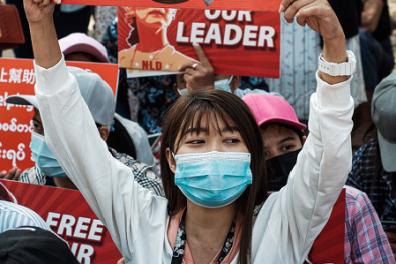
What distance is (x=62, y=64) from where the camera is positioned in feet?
6.45

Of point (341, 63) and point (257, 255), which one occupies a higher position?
point (341, 63)

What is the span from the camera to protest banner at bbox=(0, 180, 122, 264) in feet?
8.31

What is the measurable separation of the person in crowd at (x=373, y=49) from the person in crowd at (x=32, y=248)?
3845mm

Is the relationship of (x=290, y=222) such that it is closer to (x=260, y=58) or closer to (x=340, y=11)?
(x=260, y=58)

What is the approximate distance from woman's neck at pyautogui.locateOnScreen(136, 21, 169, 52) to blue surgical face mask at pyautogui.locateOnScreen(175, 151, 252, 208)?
143 centimetres

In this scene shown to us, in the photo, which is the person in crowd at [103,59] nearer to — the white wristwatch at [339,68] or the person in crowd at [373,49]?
the white wristwatch at [339,68]

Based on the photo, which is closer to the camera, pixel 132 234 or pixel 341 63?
pixel 341 63

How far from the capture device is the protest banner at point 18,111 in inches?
131

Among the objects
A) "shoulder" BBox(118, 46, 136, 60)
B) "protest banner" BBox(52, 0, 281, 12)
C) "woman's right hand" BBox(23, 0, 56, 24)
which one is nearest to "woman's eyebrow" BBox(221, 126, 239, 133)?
"protest banner" BBox(52, 0, 281, 12)

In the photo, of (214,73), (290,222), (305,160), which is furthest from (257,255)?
(214,73)

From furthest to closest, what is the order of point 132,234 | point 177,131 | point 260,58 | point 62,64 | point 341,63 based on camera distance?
point 260,58 → point 177,131 → point 132,234 → point 62,64 → point 341,63

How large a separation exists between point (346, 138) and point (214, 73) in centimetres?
160

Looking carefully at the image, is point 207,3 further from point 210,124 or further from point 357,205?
point 357,205

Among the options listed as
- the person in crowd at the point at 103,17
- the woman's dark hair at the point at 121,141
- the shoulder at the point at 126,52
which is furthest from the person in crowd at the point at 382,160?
the person in crowd at the point at 103,17
